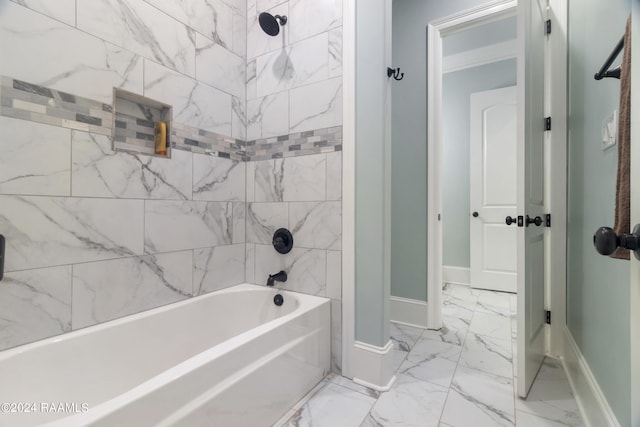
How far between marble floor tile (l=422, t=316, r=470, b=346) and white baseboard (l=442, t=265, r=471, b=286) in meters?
1.27

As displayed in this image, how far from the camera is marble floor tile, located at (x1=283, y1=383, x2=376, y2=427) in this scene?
1.29m

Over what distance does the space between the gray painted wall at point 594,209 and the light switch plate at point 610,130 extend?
0.04 m

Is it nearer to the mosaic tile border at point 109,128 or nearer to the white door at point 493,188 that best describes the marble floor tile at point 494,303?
the white door at point 493,188

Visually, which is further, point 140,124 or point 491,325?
point 491,325

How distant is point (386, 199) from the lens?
62.1 inches

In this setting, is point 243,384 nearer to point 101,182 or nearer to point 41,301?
point 41,301

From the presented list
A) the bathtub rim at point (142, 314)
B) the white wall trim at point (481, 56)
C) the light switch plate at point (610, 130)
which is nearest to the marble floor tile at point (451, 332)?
the bathtub rim at point (142, 314)

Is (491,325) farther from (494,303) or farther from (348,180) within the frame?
(348,180)

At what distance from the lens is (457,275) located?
3658 mm

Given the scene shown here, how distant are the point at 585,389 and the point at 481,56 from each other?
3519 millimetres

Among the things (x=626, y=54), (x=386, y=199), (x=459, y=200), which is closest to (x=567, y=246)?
(x=386, y=199)

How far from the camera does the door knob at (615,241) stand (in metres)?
0.50

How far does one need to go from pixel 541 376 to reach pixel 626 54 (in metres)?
1.69

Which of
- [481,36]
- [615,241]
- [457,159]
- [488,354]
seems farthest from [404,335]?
[481,36]
